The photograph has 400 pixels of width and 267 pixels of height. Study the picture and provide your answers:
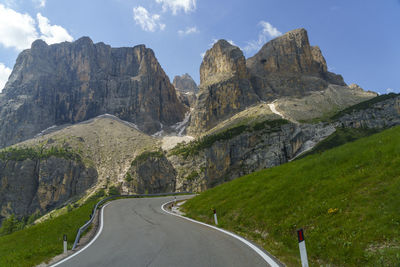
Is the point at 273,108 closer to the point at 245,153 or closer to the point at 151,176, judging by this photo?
the point at 245,153

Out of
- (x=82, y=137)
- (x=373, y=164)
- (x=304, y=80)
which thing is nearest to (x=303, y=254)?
(x=373, y=164)

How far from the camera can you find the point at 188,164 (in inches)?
5458

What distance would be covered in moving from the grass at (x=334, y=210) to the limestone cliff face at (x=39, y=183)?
13879 cm

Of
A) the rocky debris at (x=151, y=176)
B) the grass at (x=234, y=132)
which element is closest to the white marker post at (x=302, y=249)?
the rocky debris at (x=151, y=176)

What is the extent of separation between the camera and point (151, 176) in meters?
136

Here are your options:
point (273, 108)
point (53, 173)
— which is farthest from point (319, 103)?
point (53, 173)

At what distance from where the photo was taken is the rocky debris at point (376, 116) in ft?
400

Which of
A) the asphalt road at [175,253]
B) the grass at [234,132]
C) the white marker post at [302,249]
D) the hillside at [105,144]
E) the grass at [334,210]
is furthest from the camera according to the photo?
the hillside at [105,144]

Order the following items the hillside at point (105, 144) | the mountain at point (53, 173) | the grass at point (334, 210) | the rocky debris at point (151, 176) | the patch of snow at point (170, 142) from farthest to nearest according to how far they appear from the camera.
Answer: the patch of snow at point (170, 142), the hillside at point (105, 144), the rocky debris at point (151, 176), the mountain at point (53, 173), the grass at point (334, 210)

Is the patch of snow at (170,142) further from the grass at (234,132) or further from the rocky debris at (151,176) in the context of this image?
the rocky debris at (151,176)

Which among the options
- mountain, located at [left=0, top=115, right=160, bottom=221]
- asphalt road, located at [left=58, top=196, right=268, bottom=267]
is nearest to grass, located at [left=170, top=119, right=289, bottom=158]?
mountain, located at [left=0, top=115, right=160, bottom=221]

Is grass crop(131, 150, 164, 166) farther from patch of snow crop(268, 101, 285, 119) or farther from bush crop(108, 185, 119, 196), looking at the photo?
patch of snow crop(268, 101, 285, 119)

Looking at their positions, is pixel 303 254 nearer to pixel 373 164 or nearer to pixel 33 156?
pixel 373 164

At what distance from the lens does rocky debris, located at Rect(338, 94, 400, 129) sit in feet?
400
